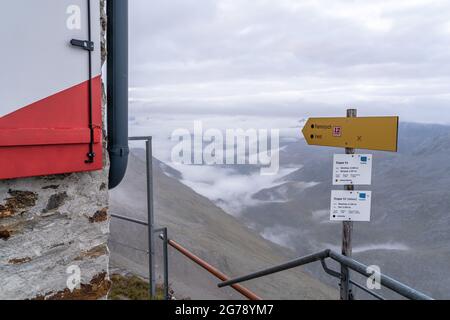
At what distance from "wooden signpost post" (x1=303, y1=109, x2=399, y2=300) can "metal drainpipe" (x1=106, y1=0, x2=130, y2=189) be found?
152cm

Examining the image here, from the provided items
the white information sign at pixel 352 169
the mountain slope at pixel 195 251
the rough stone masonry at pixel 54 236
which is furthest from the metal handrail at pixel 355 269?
the mountain slope at pixel 195 251

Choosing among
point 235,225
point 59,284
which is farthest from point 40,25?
point 235,225

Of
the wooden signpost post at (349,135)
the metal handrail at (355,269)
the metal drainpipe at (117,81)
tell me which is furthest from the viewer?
the metal drainpipe at (117,81)

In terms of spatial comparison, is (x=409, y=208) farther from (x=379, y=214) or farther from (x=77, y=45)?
(x=77, y=45)

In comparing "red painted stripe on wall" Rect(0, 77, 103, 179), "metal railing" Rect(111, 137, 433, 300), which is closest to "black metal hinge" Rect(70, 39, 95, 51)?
"red painted stripe on wall" Rect(0, 77, 103, 179)

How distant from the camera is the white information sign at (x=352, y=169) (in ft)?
8.59

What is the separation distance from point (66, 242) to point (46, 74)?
1085 millimetres

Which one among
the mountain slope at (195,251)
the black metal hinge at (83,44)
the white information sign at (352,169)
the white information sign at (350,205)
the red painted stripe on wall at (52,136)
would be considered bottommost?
the mountain slope at (195,251)

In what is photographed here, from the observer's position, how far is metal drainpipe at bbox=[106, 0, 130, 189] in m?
3.01

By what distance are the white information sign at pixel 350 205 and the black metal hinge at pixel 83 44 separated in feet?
6.34

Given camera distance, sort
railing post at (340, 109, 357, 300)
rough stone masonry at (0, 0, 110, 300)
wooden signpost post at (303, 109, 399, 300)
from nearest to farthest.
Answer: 1. rough stone masonry at (0, 0, 110, 300)
2. railing post at (340, 109, 357, 300)
3. wooden signpost post at (303, 109, 399, 300)

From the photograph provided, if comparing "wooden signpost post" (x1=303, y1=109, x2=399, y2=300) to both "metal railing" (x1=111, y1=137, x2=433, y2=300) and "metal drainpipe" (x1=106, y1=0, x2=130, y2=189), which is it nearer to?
"metal railing" (x1=111, y1=137, x2=433, y2=300)

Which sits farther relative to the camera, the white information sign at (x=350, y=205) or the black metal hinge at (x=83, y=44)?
the white information sign at (x=350, y=205)

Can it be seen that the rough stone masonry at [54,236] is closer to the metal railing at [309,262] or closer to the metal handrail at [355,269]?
the metal railing at [309,262]
